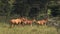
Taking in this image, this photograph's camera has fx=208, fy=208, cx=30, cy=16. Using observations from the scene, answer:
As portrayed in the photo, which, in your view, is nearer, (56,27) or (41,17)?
(56,27)

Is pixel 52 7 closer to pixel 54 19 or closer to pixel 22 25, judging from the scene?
Answer: pixel 54 19

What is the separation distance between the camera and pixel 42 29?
13.0 metres

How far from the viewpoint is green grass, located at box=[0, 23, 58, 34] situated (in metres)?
12.3

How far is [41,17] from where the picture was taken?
646 inches

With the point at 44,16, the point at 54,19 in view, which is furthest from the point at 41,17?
the point at 54,19

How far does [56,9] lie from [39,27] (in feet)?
12.5

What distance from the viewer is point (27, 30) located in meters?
12.7

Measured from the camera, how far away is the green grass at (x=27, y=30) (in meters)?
12.3

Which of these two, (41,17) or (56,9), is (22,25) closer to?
(41,17)

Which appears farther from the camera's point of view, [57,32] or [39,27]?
[39,27]

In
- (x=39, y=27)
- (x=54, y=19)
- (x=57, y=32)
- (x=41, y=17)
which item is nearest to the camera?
(x=57, y=32)

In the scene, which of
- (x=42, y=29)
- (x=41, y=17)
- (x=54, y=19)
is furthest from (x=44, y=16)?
(x=42, y=29)

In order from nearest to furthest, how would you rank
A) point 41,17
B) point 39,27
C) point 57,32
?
1. point 57,32
2. point 39,27
3. point 41,17

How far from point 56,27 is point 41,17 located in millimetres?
2940
